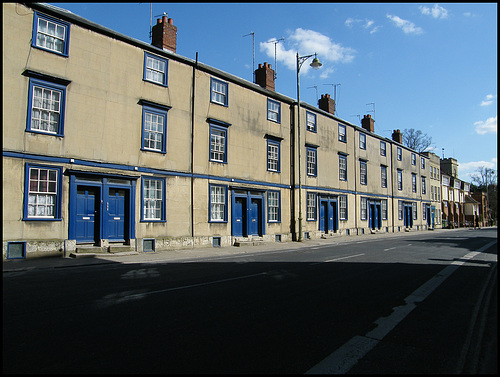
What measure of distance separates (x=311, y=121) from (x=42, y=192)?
65.0 ft

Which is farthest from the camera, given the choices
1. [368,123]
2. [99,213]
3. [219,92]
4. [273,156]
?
[368,123]

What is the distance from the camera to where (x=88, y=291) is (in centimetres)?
795

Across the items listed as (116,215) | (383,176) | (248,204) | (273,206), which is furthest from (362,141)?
(116,215)

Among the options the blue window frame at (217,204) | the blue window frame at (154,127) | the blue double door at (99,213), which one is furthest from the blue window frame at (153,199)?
the blue window frame at (217,204)

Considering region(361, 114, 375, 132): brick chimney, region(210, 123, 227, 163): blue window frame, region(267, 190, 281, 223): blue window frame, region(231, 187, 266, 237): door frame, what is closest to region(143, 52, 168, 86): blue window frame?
region(210, 123, 227, 163): blue window frame

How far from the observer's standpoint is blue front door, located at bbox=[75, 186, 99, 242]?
15.3 meters

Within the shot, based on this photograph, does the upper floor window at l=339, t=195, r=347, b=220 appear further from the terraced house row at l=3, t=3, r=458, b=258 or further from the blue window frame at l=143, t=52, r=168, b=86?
the blue window frame at l=143, t=52, r=168, b=86

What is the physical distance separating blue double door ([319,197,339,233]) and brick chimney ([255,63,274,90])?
9.70 m

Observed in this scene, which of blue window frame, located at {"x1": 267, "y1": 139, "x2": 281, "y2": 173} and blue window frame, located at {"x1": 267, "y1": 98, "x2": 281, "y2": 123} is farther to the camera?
blue window frame, located at {"x1": 267, "y1": 98, "x2": 281, "y2": 123}

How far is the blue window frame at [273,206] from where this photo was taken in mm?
24172

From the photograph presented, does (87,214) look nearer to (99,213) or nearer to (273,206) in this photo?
(99,213)

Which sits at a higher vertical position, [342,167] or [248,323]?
[342,167]

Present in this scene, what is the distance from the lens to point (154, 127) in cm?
1803

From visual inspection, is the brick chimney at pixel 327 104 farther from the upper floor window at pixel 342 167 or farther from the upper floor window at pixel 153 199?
the upper floor window at pixel 153 199
